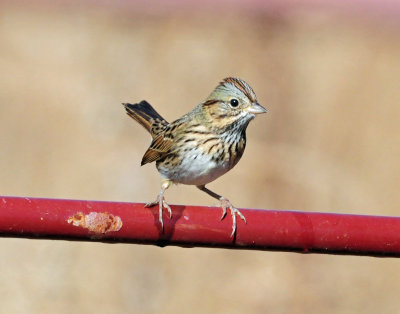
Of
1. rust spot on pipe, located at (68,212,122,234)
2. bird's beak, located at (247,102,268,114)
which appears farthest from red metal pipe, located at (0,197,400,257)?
bird's beak, located at (247,102,268,114)

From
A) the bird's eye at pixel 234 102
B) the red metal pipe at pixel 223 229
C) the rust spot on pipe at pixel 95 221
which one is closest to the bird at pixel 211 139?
the bird's eye at pixel 234 102

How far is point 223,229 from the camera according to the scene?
3250 mm

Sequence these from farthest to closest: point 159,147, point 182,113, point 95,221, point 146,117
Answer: point 182,113, point 146,117, point 159,147, point 95,221

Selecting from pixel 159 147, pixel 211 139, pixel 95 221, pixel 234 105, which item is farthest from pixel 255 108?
pixel 95 221

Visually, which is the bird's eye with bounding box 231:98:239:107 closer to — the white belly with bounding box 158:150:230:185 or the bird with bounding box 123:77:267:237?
the bird with bounding box 123:77:267:237

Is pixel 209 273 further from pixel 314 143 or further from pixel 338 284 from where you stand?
pixel 314 143

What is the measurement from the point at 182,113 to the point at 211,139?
4.14 m

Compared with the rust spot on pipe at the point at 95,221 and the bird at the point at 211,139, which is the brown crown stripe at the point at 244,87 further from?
the rust spot on pipe at the point at 95,221

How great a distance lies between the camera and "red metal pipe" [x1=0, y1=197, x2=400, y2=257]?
314cm

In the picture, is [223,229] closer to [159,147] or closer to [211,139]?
[211,139]

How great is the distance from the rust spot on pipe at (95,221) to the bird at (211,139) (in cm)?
173

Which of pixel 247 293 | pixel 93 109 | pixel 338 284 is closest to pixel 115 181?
pixel 93 109

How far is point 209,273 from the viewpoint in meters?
8.12

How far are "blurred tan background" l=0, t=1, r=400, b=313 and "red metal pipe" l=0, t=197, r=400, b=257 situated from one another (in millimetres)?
4675
